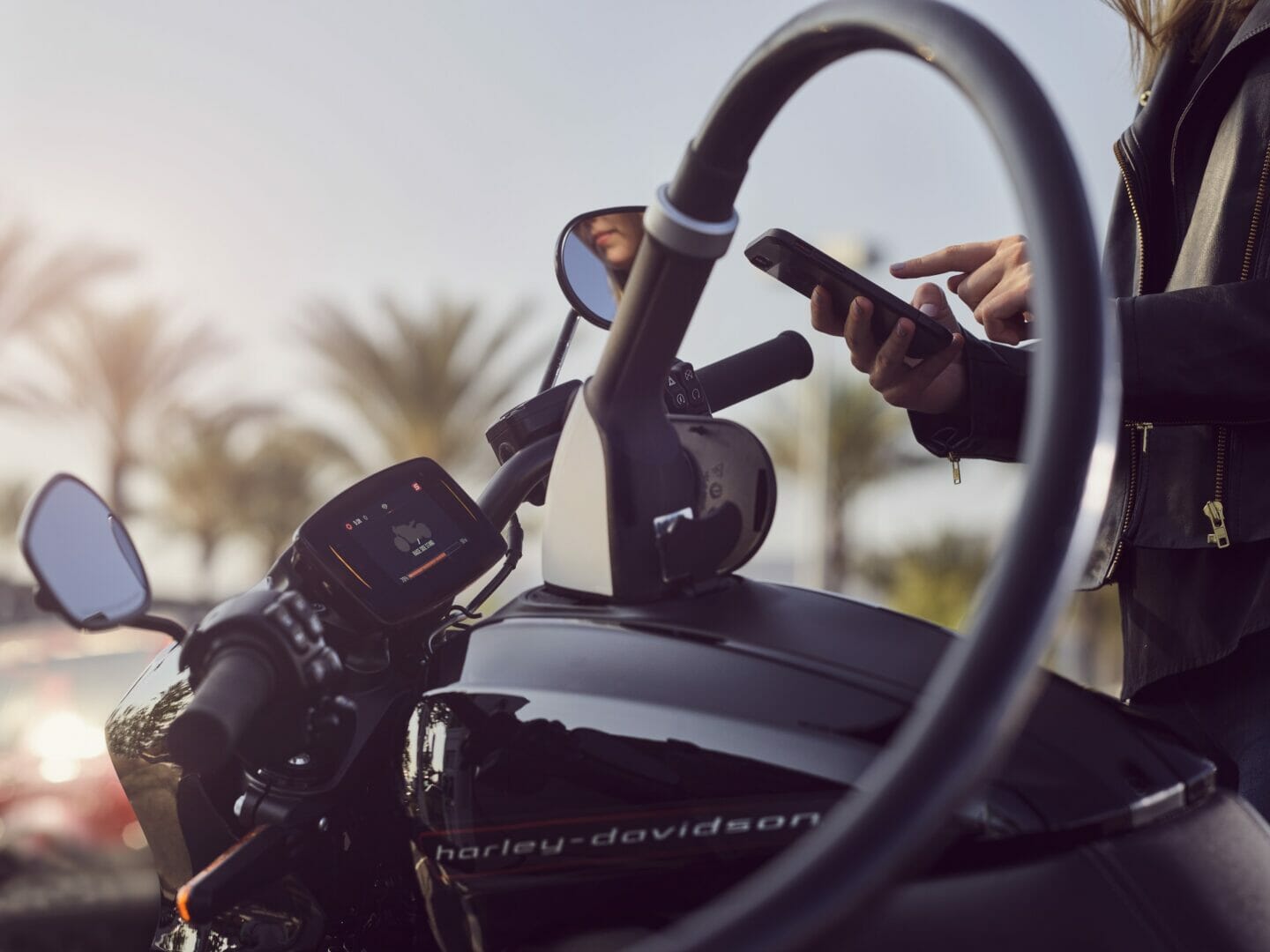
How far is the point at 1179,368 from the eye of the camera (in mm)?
1262

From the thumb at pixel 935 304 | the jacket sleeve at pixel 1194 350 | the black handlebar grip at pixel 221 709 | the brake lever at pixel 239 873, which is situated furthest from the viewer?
the thumb at pixel 935 304

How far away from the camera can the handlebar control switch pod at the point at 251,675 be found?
84cm

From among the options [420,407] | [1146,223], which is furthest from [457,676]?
[420,407]

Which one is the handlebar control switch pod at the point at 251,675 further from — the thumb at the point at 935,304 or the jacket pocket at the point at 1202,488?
the jacket pocket at the point at 1202,488

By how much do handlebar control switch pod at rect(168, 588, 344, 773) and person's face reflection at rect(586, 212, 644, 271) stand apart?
1.78 feet

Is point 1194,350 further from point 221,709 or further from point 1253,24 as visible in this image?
point 221,709

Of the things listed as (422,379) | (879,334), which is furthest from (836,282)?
(422,379)

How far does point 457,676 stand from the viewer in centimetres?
95

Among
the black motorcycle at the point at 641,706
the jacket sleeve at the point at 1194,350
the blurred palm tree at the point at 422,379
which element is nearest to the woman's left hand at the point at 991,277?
the jacket sleeve at the point at 1194,350

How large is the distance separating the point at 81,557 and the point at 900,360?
2.56ft

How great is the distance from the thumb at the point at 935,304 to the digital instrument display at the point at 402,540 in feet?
1.94

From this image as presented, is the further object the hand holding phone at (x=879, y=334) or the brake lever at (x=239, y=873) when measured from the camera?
the hand holding phone at (x=879, y=334)

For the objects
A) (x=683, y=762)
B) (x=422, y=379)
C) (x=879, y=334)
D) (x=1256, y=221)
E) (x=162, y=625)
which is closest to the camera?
(x=683, y=762)

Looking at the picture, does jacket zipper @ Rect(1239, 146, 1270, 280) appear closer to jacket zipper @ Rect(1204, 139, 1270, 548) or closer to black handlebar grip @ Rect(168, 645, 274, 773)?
jacket zipper @ Rect(1204, 139, 1270, 548)
